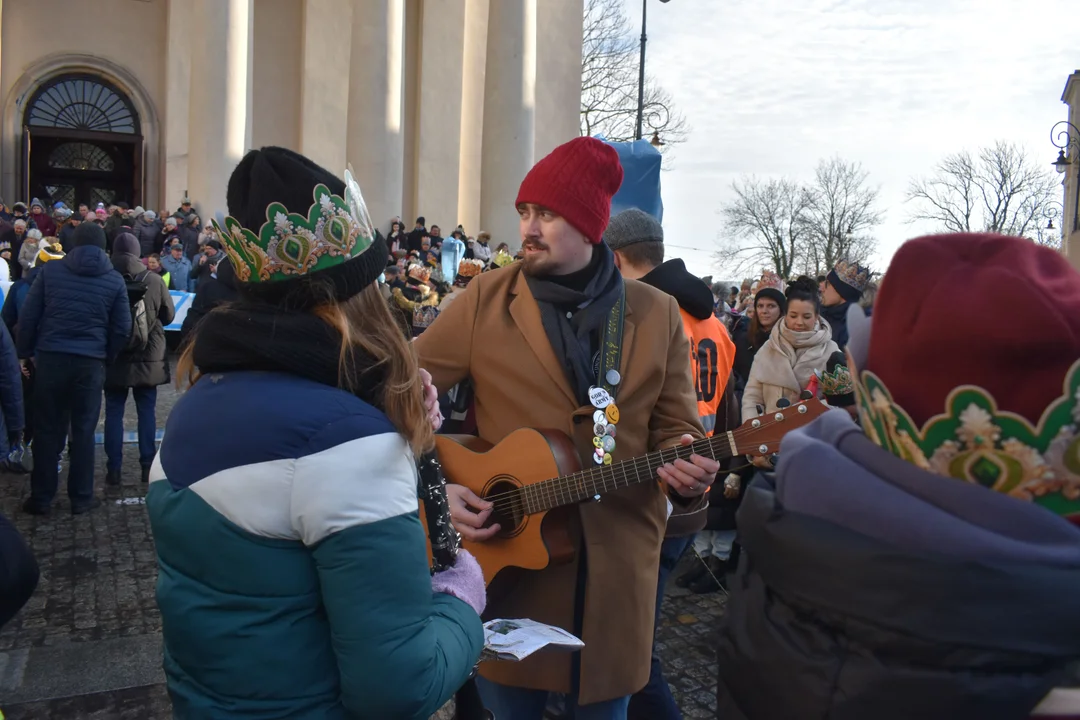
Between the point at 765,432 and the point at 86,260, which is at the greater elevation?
the point at 86,260

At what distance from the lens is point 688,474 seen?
2654 millimetres

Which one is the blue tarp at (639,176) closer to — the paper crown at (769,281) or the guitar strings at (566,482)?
the paper crown at (769,281)

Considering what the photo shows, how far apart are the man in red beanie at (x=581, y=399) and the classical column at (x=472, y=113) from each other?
71.1 feet

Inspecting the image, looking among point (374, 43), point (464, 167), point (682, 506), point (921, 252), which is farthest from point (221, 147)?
point (921, 252)

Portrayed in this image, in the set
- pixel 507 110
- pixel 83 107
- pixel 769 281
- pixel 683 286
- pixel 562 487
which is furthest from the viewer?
pixel 83 107

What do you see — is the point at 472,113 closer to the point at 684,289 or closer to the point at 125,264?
the point at 125,264

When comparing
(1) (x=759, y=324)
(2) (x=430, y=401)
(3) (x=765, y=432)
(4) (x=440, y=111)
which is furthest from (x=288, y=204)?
(4) (x=440, y=111)

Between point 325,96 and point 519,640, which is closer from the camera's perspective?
point 519,640

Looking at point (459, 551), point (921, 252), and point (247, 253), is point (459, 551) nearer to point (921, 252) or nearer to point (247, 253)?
point (247, 253)

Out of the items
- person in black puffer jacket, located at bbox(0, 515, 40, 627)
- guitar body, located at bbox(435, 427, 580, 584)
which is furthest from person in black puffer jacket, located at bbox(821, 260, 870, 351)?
person in black puffer jacket, located at bbox(0, 515, 40, 627)

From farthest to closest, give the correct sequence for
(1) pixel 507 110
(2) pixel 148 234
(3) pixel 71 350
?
(1) pixel 507 110 < (2) pixel 148 234 < (3) pixel 71 350

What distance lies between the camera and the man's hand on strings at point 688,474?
2.64 meters

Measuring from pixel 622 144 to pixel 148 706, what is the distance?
393 centimetres

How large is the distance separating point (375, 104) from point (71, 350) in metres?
14.0
